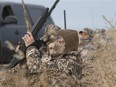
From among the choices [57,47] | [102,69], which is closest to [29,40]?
[57,47]

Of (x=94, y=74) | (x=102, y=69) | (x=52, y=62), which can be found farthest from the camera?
(x=94, y=74)

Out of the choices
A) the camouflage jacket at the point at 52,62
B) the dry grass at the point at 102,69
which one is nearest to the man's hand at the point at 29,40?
the camouflage jacket at the point at 52,62

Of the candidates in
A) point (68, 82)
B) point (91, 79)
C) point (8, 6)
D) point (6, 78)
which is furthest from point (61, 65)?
point (8, 6)

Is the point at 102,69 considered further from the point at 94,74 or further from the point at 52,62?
the point at 52,62

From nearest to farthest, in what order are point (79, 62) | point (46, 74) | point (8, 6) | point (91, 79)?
point (46, 74) < point (79, 62) < point (91, 79) < point (8, 6)

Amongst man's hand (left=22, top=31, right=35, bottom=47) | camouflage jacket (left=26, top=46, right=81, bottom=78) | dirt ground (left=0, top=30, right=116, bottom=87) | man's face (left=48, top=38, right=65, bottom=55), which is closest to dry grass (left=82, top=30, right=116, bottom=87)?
dirt ground (left=0, top=30, right=116, bottom=87)

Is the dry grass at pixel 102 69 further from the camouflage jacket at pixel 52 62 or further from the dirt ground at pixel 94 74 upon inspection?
the camouflage jacket at pixel 52 62

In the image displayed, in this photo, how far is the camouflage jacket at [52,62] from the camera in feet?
20.8

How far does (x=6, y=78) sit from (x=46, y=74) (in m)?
0.54

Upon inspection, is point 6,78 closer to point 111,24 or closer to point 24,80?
point 24,80

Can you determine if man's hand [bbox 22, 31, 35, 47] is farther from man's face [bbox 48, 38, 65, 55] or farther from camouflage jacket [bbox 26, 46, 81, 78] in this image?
man's face [bbox 48, 38, 65, 55]

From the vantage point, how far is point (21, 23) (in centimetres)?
1279

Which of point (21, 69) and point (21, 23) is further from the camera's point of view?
point (21, 23)

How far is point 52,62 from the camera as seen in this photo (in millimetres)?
6469
